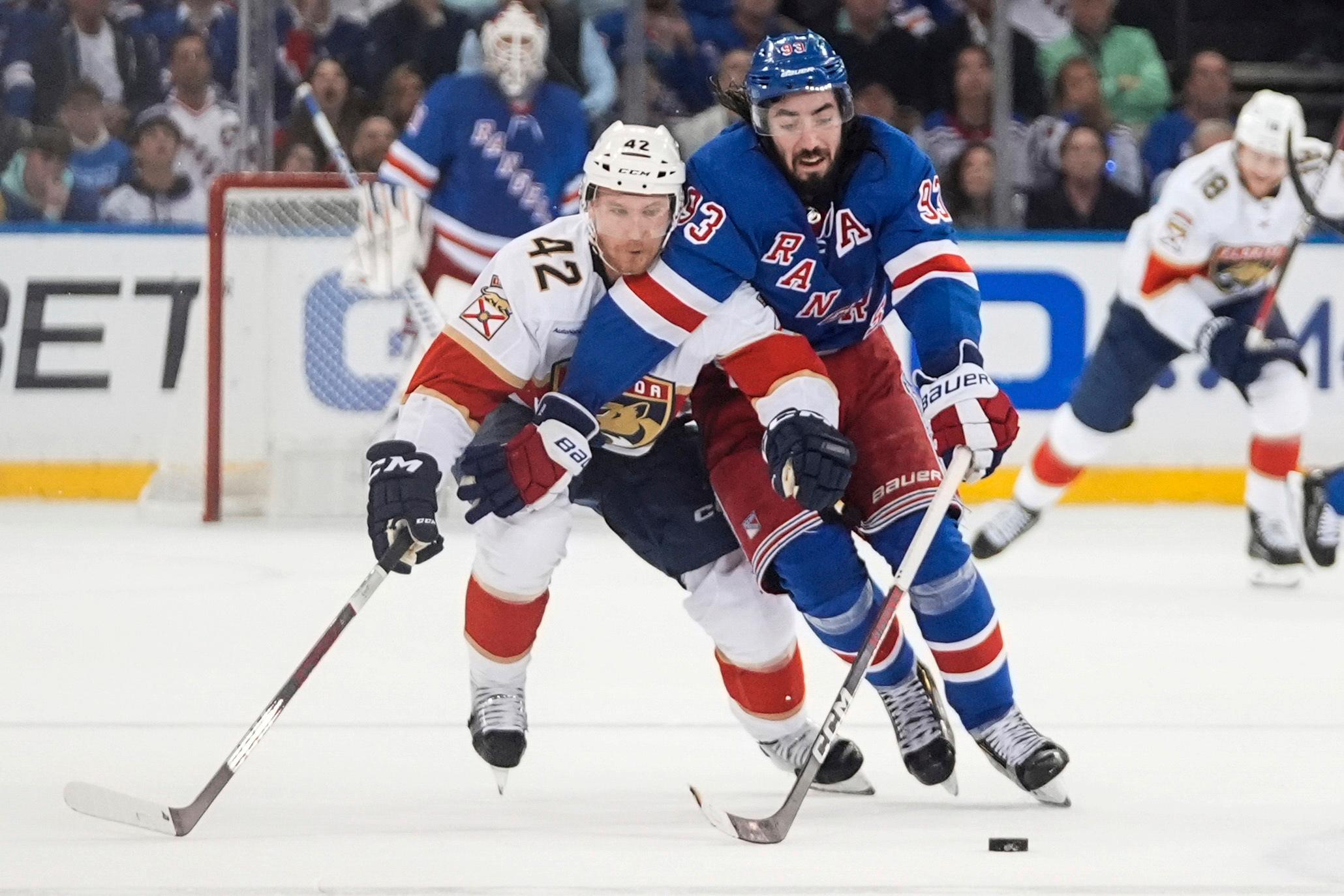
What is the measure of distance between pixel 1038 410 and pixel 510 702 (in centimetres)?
385

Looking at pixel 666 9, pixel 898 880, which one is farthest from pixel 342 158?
pixel 898 880

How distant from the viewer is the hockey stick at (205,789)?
2629 millimetres

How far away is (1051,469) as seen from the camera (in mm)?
5367

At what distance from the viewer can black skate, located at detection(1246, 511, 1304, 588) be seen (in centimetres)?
514

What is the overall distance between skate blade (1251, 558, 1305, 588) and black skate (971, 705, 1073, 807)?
2.45m

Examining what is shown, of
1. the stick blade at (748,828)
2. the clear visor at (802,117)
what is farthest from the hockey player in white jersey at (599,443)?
the stick blade at (748,828)

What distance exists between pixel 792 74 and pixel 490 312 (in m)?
0.51

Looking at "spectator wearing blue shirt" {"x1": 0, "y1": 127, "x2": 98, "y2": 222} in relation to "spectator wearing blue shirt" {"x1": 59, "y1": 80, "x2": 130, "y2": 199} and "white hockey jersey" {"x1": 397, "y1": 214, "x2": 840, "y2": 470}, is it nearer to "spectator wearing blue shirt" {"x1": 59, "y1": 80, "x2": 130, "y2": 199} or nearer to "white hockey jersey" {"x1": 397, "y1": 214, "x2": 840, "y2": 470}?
"spectator wearing blue shirt" {"x1": 59, "y1": 80, "x2": 130, "y2": 199}

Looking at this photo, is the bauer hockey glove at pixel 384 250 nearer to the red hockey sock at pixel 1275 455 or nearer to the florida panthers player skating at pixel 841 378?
the red hockey sock at pixel 1275 455

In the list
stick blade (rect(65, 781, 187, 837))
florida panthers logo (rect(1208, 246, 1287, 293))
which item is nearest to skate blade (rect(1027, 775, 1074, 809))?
stick blade (rect(65, 781, 187, 837))

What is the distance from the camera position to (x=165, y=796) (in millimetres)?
2891

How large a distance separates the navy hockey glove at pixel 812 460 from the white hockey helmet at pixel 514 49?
3.34 meters

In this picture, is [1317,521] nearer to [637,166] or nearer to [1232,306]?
[1232,306]

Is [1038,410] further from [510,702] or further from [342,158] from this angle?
[510,702]
